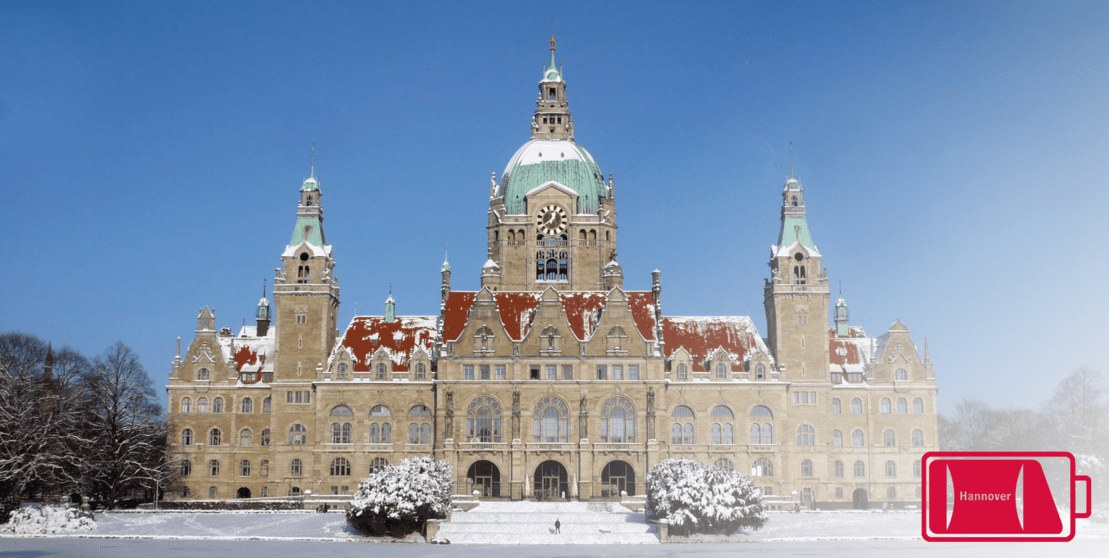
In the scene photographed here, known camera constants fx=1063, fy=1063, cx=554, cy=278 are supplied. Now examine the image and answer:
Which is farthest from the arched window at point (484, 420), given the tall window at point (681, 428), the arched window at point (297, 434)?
the arched window at point (297, 434)

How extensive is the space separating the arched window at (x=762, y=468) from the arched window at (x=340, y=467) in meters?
33.3

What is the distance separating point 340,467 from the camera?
288 ft

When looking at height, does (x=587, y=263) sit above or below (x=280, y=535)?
above

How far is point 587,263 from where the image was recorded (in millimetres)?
100500

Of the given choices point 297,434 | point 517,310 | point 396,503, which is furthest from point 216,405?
point 396,503

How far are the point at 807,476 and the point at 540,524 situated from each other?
2933 centimetres

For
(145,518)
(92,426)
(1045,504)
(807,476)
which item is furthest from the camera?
(807,476)

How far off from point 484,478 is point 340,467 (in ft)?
40.4

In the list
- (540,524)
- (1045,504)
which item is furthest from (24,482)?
(1045,504)

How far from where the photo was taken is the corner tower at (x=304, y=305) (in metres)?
90.6

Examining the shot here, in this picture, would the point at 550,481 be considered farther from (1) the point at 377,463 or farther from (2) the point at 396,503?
(2) the point at 396,503

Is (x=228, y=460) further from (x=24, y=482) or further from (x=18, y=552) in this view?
(x=18, y=552)

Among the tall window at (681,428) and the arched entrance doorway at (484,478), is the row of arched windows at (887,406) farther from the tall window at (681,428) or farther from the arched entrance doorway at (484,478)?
the arched entrance doorway at (484,478)

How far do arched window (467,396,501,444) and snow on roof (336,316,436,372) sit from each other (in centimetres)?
782
